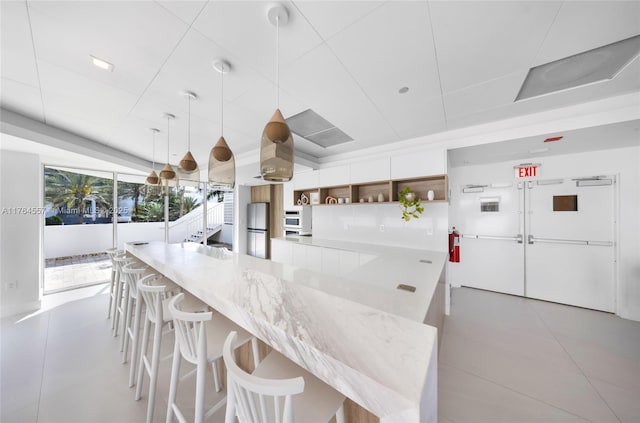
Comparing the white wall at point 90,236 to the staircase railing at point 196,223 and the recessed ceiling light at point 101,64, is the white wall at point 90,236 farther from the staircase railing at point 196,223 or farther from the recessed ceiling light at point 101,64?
the recessed ceiling light at point 101,64

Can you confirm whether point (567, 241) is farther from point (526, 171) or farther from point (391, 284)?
point (391, 284)

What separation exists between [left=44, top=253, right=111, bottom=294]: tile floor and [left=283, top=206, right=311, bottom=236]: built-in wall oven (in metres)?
4.07

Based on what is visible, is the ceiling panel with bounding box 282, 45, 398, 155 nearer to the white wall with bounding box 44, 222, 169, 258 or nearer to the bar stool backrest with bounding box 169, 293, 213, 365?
the bar stool backrest with bounding box 169, 293, 213, 365

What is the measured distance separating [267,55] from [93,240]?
6.44 m

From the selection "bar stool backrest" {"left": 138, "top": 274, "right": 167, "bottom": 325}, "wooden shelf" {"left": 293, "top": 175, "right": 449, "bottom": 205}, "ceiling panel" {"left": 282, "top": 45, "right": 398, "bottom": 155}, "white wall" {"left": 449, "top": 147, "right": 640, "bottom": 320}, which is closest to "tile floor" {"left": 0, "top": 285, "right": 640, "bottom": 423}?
"white wall" {"left": 449, "top": 147, "right": 640, "bottom": 320}

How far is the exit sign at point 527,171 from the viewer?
3449mm

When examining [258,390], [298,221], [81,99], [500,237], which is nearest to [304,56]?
[258,390]

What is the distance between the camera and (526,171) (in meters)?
3.50

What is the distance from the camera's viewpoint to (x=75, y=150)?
10.8 ft

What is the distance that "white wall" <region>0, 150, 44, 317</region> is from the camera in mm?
3176

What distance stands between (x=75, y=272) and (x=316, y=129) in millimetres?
6123

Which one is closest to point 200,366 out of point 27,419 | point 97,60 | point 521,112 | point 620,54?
point 27,419

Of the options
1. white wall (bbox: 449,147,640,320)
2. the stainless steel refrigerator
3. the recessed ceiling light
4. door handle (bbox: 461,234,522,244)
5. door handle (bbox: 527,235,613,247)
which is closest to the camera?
the recessed ceiling light

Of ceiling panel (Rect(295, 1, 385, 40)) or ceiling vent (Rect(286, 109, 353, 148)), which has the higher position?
ceiling panel (Rect(295, 1, 385, 40))
